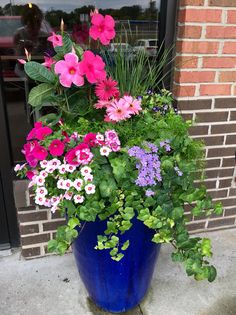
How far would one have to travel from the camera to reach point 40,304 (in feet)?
6.57

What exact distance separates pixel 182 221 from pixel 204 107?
36.6 inches

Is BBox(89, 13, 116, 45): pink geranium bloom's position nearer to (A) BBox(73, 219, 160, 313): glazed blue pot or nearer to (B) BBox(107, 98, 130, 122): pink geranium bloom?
(B) BBox(107, 98, 130, 122): pink geranium bloom

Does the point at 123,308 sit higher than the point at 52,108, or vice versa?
the point at 52,108

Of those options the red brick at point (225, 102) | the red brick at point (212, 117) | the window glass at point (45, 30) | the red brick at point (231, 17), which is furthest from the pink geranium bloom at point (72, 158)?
the red brick at point (231, 17)

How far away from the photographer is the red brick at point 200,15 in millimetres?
1983

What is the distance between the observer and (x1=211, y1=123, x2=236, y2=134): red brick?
233cm

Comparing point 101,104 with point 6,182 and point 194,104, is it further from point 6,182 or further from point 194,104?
point 6,182

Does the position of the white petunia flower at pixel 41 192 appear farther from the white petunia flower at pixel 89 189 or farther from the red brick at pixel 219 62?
the red brick at pixel 219 62

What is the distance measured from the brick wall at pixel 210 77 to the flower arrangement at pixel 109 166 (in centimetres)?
56

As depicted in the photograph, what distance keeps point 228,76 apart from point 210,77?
0.13 m

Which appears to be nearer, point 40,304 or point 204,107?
point 40,304

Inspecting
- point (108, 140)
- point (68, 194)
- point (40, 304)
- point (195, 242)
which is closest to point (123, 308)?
point (40, 304)

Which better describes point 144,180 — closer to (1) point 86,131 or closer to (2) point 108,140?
(2) point 108,140

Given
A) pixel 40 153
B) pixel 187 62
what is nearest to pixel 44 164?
pixel 40 153
